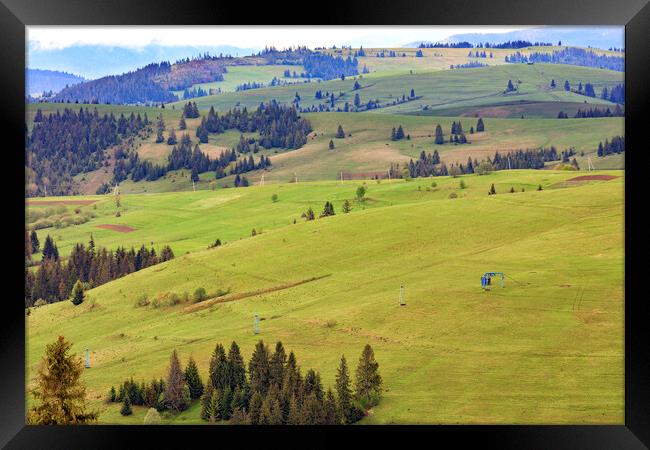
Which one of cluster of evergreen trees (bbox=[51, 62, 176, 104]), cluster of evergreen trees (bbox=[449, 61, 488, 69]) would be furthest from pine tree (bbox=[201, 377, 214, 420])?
cluster of evergreen trees (bbox=[449, 61, 488, 69])

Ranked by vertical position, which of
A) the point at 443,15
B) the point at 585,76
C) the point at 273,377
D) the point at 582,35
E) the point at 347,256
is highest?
the point at 582,35

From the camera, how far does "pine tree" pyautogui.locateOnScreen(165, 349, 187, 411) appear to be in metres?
36.9

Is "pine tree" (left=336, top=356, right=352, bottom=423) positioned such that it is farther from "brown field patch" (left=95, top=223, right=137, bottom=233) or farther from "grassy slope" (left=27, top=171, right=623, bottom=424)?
"brown field patch" (left=95, top=223, right=137, bottom=233)

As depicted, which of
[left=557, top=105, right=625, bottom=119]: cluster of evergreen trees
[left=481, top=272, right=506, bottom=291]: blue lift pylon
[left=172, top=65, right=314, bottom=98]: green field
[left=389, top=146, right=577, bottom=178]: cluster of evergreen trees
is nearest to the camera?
[left=481, top=272, right=506, bottom=291]: blue lift pylon

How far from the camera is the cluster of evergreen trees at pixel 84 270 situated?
61.2 meters

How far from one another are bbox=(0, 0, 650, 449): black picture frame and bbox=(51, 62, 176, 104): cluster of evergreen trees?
135108mm

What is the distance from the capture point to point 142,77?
6324 inches

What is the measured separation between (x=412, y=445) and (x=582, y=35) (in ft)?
592

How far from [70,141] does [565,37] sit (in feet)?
334

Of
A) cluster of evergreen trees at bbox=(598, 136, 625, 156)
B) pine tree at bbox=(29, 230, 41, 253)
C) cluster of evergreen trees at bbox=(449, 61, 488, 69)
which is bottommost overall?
pine tree at bbox=(29, 230, 41, 253)

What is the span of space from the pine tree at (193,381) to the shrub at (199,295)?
11.6 m

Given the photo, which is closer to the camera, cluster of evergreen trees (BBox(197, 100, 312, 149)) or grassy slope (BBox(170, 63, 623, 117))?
cluster of evergreen trees (BBox(197, 100, 312, 149))

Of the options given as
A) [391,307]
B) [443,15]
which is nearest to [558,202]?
[391,307]

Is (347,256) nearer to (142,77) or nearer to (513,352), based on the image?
(513,352)
